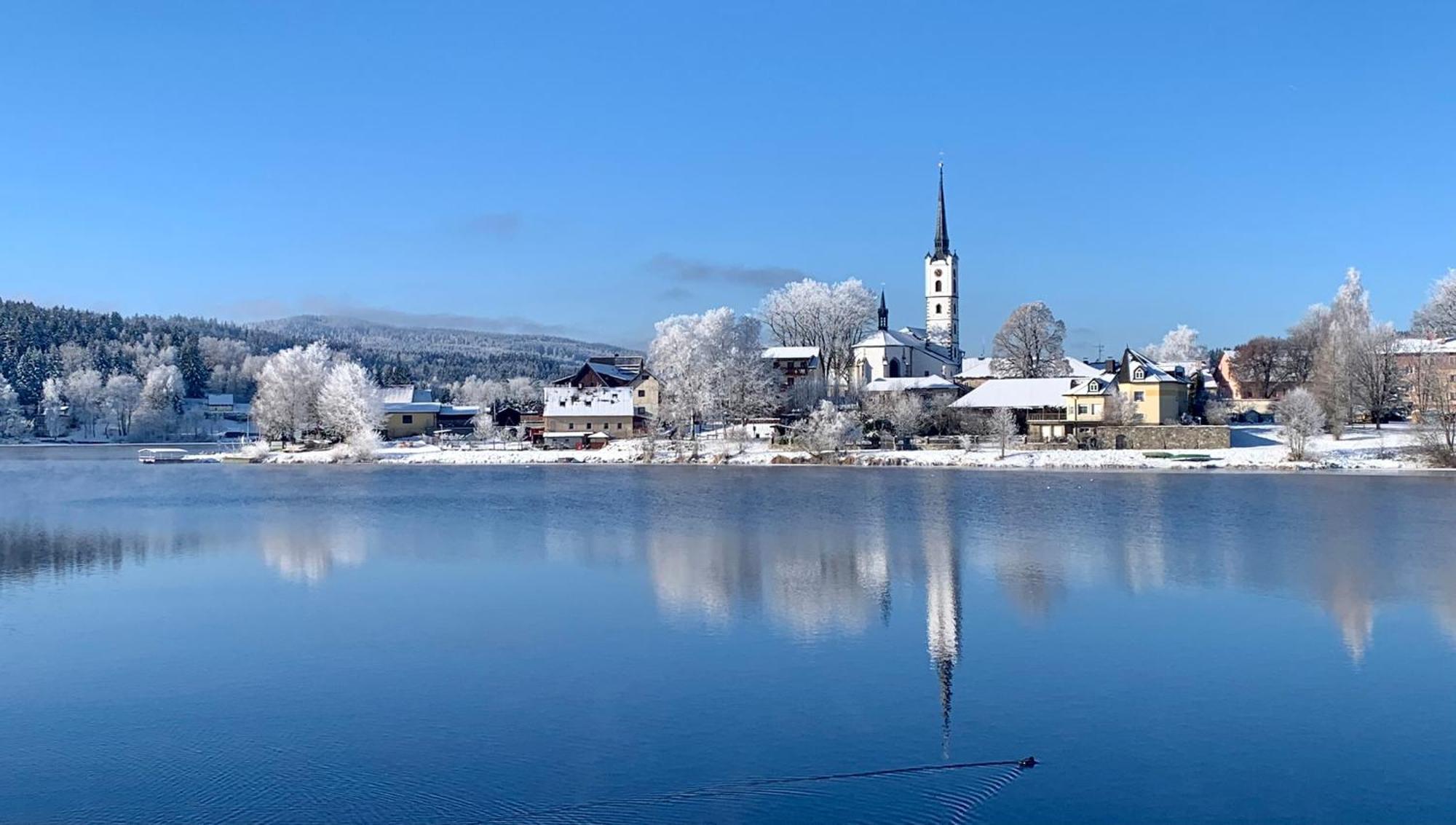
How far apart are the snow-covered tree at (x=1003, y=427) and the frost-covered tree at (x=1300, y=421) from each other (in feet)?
28.4

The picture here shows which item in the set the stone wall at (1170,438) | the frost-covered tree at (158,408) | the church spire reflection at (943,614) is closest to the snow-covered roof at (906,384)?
the stone wall at (1170,438)

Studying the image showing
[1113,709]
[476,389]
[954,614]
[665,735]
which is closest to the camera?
[665,735]

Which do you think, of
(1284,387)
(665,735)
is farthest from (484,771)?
(1284,387)

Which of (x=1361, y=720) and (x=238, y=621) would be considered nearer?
(x=1361, y=720)

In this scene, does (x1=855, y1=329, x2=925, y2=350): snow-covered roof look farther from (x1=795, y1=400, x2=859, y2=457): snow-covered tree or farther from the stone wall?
the stone wall

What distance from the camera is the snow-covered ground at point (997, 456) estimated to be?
34531mm

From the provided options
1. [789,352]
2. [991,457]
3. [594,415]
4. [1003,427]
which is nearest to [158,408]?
[594,415]

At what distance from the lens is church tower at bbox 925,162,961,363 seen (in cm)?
6538

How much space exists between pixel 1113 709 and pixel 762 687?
3113 mm

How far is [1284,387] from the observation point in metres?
52.6

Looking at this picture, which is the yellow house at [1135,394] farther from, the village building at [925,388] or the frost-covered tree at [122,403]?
the frost-covered tree at [122,403]

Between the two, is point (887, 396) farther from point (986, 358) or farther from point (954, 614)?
point (954, 614)

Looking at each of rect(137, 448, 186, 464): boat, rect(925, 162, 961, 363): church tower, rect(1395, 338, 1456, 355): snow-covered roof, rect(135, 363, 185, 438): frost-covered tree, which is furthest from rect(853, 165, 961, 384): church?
rect(135, 363, 185, 438): frost-covered tree

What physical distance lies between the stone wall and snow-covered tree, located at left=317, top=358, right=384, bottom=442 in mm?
28298
